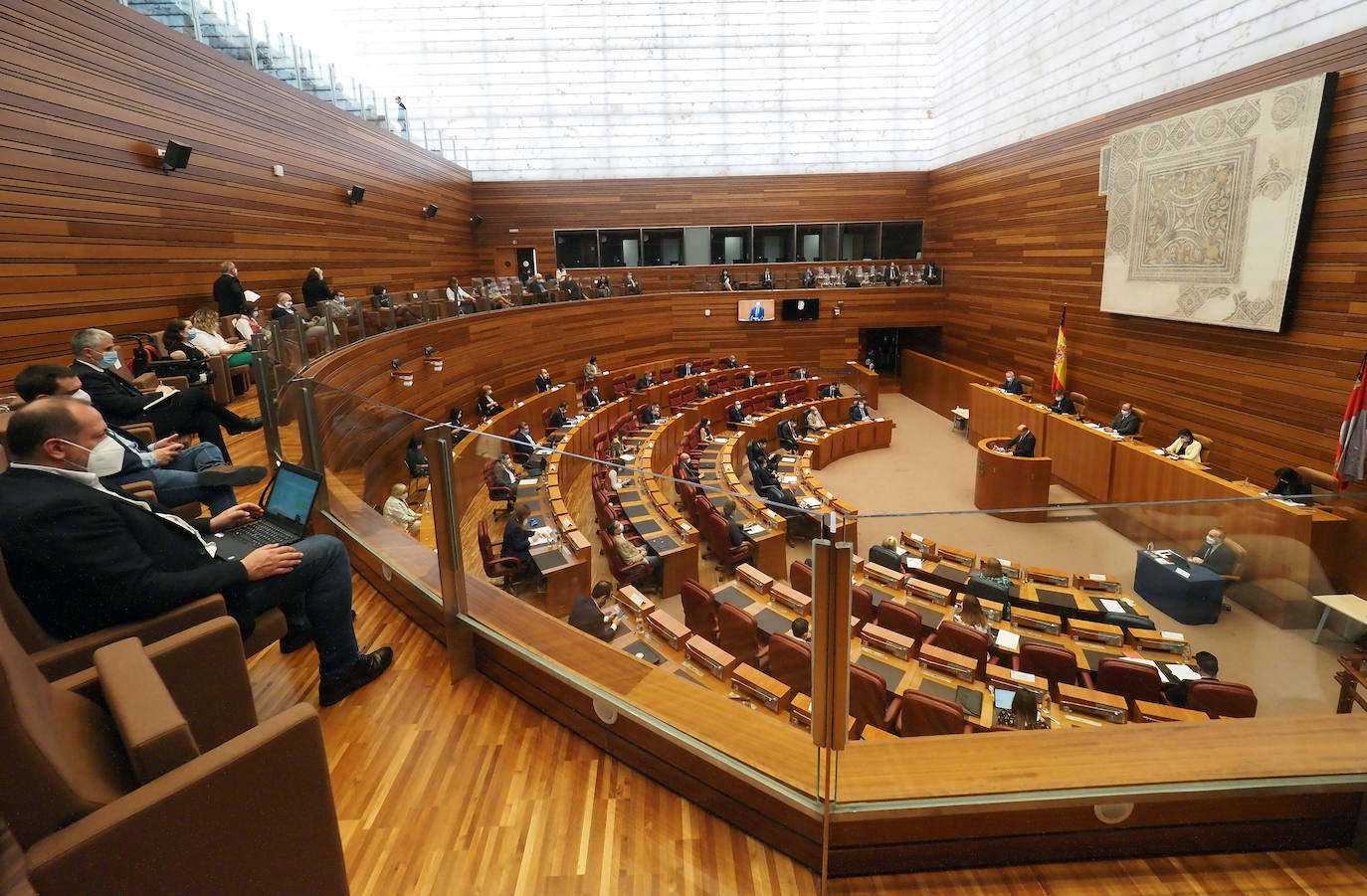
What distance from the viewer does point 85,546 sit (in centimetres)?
151

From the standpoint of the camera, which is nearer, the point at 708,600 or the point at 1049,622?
the point at 708,600

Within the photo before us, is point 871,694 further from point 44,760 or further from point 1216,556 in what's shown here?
point 44,760

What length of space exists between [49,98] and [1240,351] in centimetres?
1109

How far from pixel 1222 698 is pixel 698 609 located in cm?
275

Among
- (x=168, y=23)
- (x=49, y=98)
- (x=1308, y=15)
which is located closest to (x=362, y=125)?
(x=168, y=23)

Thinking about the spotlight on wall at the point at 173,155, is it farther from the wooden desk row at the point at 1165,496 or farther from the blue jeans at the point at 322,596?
the wooden desk row at the point at 1165,496

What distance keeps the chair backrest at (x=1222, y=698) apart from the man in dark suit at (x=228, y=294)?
7.36 meters

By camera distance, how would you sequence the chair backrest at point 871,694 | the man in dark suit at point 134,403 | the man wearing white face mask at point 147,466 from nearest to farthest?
the man wearing white face mask at point 147,466, the chair backrest at point 871,694, the man in dark suit at point 134,403

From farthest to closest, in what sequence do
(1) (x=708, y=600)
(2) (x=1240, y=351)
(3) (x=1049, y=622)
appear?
(2) (x=1240, y=351) < (3) (x=1049, y=622) < (1) (x=708, y=600)

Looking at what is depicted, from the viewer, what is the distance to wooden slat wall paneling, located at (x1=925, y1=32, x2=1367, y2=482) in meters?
6.47

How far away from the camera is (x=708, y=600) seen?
2.40 metres

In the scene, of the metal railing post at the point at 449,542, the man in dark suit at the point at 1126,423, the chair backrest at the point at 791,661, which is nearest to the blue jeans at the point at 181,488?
the metal railing post at the point at 449,542

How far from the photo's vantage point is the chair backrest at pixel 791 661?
5.65ft

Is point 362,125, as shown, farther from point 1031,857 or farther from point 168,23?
point 1031,857
